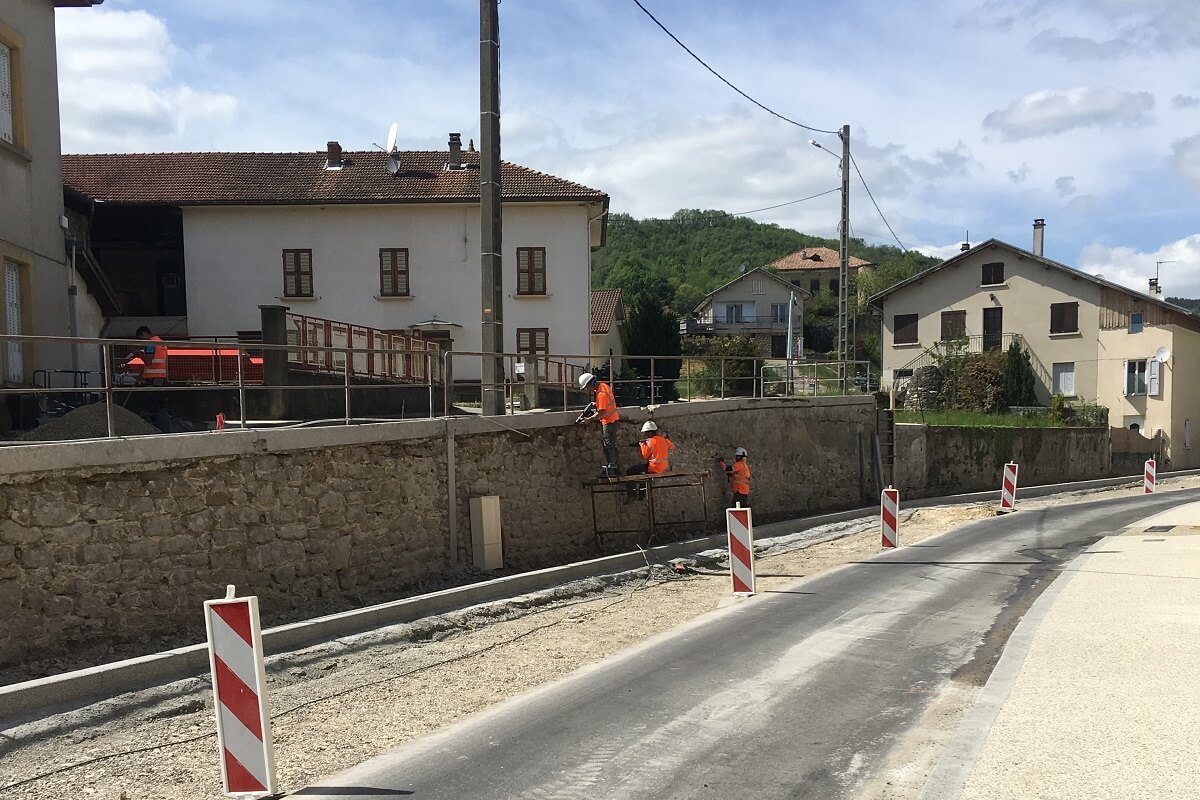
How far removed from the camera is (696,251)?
113812 millimetres

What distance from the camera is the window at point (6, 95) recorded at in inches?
551

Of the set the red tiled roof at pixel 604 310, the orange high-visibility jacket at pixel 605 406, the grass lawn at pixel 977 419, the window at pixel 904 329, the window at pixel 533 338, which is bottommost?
the grass lawn at pixel 977 419

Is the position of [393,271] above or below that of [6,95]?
below

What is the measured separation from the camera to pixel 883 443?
1055 inches

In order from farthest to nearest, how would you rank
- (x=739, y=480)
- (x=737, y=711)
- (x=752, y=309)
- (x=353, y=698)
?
(x=752, y=309) < (x=739, y=480) < (x=353, y=698) < (x=737, y=711)

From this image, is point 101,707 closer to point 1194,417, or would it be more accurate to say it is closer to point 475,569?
point 475,569

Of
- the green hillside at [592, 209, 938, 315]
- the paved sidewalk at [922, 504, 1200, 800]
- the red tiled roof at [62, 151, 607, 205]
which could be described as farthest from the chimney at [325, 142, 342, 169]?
the green hillside at [592, 209, 938, 315]

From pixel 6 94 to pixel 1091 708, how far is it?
55.8 ft

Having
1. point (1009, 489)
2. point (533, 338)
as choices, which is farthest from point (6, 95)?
point (1009, 489)

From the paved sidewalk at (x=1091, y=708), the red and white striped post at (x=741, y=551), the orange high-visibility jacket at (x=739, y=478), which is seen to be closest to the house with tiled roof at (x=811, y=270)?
the orange high-visibility jacket at (x=739, y=478)

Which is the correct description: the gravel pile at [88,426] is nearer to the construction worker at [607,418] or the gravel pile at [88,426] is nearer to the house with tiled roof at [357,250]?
the construction worker at [607,418]

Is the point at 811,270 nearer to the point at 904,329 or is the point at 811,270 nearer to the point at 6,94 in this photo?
the point at 904,329

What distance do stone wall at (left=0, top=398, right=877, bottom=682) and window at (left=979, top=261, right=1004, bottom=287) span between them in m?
36.8

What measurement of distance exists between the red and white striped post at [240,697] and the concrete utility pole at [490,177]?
23.8ft
